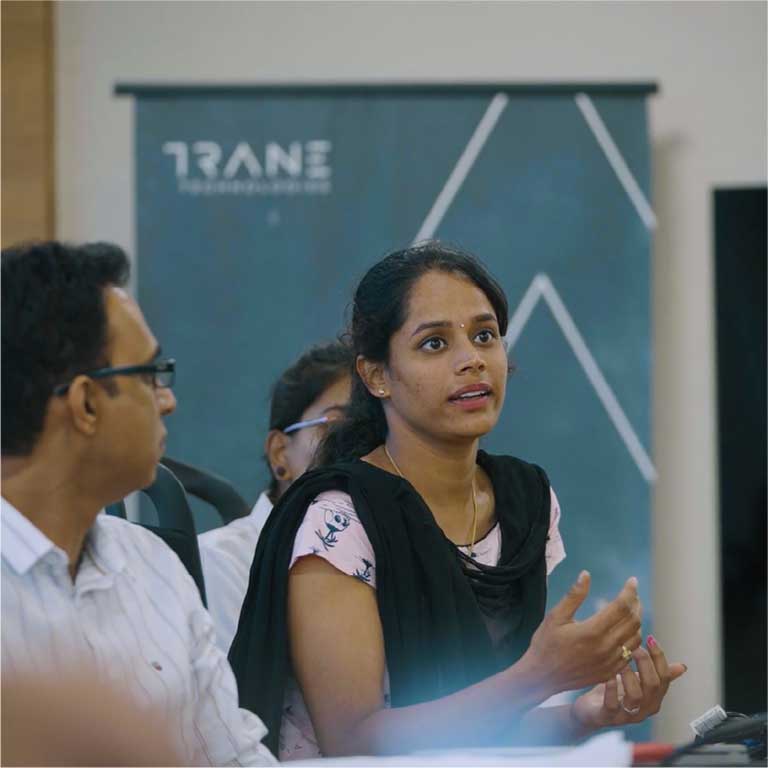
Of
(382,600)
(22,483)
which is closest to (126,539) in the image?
(22,483)

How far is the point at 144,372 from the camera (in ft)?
4.56

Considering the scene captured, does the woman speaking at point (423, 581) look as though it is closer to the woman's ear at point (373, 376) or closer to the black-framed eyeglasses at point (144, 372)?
the woman's ear at point (373, 376)

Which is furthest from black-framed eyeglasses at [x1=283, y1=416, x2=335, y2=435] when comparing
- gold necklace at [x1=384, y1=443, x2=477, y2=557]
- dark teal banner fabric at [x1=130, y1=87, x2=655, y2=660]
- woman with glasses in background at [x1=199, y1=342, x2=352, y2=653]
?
dark teal banner fabric at [x1=130, y1=87, x2=655, y2=660]

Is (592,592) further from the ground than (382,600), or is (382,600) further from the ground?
(382,600)

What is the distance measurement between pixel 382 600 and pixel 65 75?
317 cm

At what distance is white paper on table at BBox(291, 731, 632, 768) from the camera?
3.52 feet

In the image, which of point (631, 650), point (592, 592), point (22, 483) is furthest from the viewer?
point (592, 592)

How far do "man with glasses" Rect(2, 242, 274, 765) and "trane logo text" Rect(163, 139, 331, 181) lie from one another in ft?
8.96

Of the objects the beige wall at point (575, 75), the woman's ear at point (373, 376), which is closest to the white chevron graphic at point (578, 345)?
the beige wall at point (575, 75)

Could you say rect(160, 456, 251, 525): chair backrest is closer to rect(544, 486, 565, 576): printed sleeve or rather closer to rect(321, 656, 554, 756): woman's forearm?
rect(544, 486, 565, 576): printed sleeve

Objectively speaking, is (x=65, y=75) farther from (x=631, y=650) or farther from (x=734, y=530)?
(x=631, y=650)

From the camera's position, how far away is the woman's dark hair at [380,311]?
192 cm

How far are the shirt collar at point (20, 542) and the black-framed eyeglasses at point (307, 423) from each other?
47.4 inches

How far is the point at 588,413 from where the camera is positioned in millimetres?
4027
